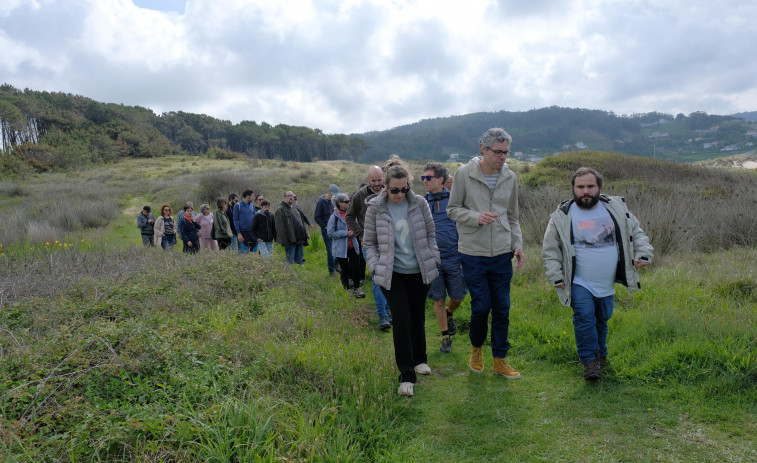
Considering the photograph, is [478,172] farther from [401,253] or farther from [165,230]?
[165,230]

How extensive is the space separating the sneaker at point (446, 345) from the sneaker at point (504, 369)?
2.63 feet

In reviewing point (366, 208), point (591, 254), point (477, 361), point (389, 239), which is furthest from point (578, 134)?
point (389, 239)

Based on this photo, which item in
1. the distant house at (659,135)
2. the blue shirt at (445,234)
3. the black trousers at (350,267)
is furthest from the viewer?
the distant house at (659,135)

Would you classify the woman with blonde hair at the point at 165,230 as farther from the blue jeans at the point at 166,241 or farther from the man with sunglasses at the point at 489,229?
the man with sunglasses at the point at 489,229

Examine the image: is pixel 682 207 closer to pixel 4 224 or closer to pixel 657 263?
pixel 657 263

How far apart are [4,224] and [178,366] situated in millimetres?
14730

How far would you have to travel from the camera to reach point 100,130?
205 feet

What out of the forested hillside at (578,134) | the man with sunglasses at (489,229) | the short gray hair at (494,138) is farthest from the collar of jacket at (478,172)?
the forested hillside at (578,134)

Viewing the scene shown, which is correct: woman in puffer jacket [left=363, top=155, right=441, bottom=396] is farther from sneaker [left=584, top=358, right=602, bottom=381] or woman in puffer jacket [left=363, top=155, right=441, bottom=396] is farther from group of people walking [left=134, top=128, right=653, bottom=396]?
sneaker [left=584, top=358, right=602, bottom=381]

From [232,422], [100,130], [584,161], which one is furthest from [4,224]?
[100,130]

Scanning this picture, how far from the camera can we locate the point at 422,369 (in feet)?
13.8

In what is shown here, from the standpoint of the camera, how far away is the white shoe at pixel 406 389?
3.73 meters

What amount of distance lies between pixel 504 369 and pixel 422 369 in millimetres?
778

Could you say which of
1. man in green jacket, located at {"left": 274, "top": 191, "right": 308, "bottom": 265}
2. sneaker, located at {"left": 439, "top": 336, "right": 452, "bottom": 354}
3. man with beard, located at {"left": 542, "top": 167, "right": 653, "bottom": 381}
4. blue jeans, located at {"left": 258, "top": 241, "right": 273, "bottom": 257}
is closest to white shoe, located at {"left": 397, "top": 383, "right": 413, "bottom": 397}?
sneaker, located at {"left": 439, "top": 336, "right": 452, "bottom": 354}
